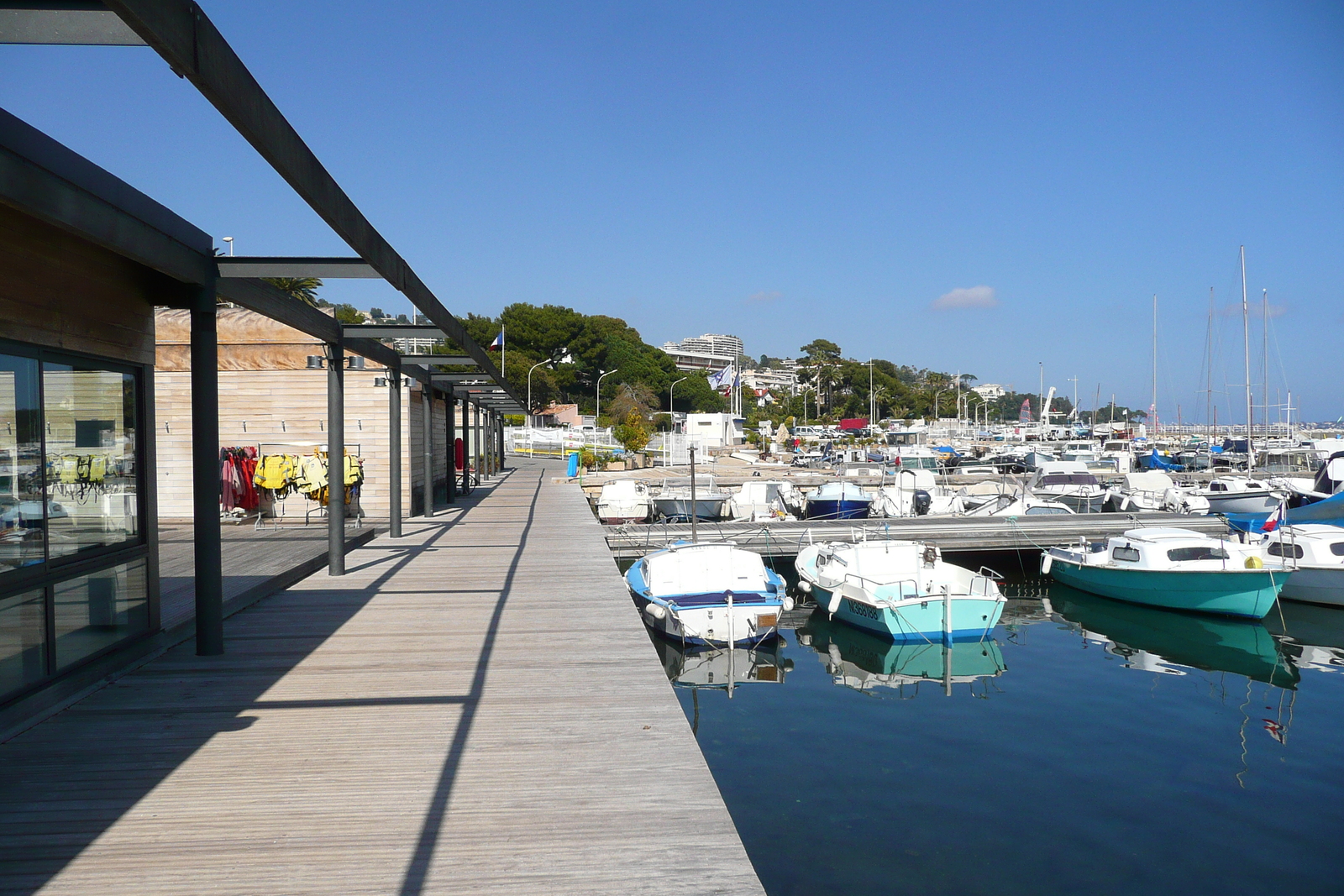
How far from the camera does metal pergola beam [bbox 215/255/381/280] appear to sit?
23.2 ft

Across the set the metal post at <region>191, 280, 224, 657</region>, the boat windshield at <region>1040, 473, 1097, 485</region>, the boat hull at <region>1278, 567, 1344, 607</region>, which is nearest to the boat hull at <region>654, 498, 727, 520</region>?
the boat windshield at <region>1040, 473, 1097, 485</region>

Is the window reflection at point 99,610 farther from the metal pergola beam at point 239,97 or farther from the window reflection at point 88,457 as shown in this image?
the metal pergola beam at point 239,97

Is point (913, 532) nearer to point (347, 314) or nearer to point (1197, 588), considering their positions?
point (1197, 588)

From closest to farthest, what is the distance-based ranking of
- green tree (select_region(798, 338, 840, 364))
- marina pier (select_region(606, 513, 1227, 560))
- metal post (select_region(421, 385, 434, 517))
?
metal post (select_region(421, 385, 434, 517)), marina pier (select_region(606, 513, 1227, 560)), green tree (select_region(798, 338, 840, 364))

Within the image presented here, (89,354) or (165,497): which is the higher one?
(89,354)

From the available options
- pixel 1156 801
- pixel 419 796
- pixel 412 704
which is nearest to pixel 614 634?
pixel 412 704

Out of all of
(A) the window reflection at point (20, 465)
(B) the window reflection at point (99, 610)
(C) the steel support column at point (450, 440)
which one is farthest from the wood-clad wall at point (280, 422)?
(A) the window reflection at point (20, 465)

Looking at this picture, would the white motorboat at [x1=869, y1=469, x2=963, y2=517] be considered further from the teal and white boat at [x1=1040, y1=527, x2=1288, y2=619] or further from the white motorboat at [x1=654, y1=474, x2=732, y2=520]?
the teal and white boat at [x1=1040, y1=527, x2=1288, y2=619]

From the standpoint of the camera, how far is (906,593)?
14.0m

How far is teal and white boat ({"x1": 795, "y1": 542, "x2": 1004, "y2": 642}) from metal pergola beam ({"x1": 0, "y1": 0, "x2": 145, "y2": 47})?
40.0 ft

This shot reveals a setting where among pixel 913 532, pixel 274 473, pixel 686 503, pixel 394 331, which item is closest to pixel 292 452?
pixel 274 473

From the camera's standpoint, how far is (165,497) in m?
16.5

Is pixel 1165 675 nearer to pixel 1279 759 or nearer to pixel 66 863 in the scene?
pixel 1279 759

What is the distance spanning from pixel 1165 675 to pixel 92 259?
14066 mm
